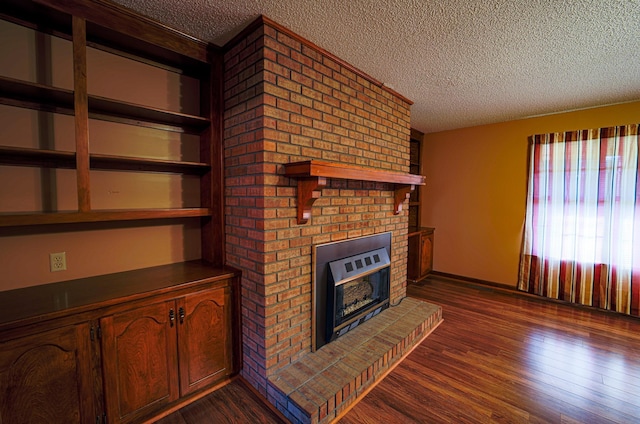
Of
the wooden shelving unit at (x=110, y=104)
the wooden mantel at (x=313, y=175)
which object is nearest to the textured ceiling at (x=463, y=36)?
the wooden shelving unit at (x=110, y=104)

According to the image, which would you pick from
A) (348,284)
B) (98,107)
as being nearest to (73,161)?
(98,107)

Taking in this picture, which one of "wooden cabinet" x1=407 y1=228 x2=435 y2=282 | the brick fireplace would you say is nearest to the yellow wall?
"wooden cabinet" x1=407 y1=228 x2=435 y2=282

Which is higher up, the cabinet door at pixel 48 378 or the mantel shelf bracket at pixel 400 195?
the mantel shelf bracket at pixel 400 195

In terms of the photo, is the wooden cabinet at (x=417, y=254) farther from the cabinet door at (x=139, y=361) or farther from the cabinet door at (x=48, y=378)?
the cabinet door at (x=48, y=378)

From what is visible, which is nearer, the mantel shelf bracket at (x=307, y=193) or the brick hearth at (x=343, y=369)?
the brick hearth at (x=343, y=369)

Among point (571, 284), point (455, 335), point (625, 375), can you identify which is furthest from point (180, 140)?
point (571, 284)

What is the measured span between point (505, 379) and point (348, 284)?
141 cm

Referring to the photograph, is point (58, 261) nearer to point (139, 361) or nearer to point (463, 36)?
point (139, 361)

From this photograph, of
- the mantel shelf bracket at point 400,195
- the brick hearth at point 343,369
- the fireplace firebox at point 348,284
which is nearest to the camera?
the brick hearth at point 343,369

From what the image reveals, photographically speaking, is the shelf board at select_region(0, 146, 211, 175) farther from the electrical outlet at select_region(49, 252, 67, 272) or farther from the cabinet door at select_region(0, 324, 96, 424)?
the cabinet door at select_region(0, 324, 96, 424)

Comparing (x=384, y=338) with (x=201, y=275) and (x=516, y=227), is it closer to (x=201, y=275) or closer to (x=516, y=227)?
(x=201, y=275)

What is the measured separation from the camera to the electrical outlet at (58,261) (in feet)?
5.59

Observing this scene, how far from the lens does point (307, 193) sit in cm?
188

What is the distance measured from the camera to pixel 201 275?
1.92 metres
